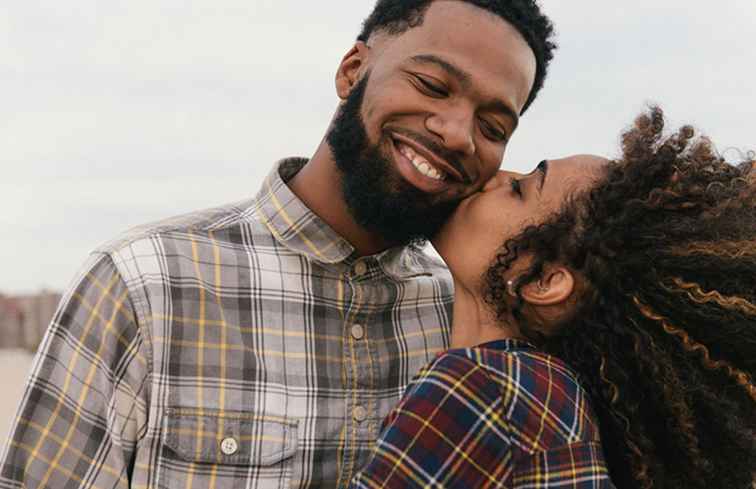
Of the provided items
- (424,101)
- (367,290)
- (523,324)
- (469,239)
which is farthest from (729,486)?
(424,101)

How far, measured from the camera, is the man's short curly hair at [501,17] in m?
2.84

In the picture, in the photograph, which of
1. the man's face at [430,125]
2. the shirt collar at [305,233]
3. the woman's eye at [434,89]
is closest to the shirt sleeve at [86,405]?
the shirt collar at [305,233]

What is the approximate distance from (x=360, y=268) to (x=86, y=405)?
83 centimetres

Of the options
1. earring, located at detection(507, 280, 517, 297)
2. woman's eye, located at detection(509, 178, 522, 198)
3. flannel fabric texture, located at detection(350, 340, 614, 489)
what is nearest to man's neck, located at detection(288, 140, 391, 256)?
woman's eye, located at detection(509, 178, 522, 198)

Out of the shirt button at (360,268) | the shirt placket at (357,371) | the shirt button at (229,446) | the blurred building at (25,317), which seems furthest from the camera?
the blurred building at (25,317)

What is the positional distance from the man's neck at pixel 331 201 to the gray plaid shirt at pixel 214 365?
7 centimetres

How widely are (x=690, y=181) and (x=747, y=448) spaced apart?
23.7 inches

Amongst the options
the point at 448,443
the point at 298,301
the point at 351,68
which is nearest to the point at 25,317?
the point at 351,68

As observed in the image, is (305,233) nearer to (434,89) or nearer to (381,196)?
(381,196)

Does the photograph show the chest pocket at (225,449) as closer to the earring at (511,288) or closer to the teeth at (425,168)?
the earring at (511,288)

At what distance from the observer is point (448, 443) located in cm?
193

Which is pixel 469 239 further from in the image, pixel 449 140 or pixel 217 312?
→ pixel 217 312

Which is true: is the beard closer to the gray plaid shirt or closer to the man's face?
the man's face

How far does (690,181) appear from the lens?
2.15 metres
